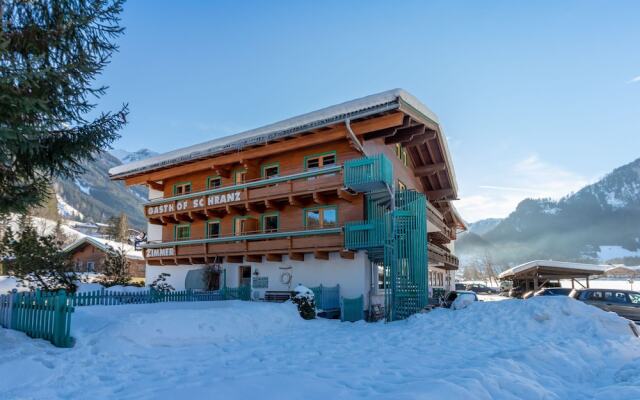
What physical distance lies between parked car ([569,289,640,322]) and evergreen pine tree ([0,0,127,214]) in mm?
19733

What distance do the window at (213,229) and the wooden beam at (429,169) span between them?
1256 cm

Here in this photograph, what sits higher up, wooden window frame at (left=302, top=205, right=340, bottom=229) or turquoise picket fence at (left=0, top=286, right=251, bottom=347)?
wooden window frame at (left=302, top=205, right=340, bottom=229)

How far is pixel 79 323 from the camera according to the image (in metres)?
11.2

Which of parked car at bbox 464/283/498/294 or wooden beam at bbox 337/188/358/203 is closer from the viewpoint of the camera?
wooden beam at bbox 337/188/358/203

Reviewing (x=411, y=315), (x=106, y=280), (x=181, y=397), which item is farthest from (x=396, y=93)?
(x=106, y=280)

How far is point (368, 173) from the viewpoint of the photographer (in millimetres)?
18000

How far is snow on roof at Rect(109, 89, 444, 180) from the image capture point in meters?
18.1

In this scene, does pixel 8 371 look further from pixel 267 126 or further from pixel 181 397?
pixel 267 126

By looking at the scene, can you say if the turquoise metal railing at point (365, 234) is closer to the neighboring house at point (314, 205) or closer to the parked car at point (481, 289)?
→ the neighboring house at point (314, 205)

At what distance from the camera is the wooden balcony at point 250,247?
1992 cm

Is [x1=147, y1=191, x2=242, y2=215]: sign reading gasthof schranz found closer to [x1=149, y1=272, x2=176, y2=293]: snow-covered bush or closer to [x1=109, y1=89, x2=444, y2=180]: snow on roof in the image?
[x1=109, y1=89, x2=444, y2=180]: snow on roof

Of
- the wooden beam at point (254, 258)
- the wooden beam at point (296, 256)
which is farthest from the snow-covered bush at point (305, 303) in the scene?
the wooden beam at point (254, 258)

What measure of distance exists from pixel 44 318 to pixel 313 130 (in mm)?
13428

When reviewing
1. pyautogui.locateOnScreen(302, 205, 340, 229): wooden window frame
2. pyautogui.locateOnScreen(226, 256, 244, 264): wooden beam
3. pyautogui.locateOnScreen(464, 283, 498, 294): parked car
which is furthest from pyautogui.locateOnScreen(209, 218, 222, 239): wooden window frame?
pyautogui.locateOnScreen(464, 283, 498, 294): parked car
